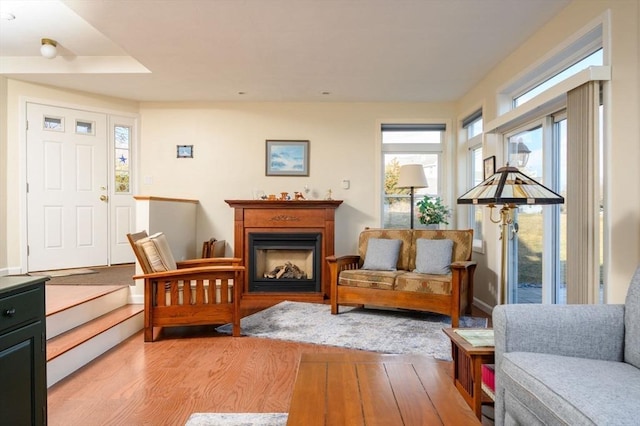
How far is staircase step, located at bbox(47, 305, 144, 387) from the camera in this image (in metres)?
2.53

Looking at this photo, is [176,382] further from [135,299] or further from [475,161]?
[475,161]

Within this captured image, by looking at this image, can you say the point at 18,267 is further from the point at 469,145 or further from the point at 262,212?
the point at 469,145

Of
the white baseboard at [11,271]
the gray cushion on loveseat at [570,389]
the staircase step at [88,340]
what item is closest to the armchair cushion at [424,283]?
the gray cushion on loveseat at [570,389]

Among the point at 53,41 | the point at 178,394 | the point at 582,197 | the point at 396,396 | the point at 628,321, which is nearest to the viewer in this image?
the point at 396,396

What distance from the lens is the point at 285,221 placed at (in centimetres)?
504

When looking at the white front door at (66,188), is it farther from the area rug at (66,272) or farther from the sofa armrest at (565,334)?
the sofa armrest at (565,334)

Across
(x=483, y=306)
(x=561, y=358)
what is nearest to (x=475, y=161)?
(x=483, y=306)

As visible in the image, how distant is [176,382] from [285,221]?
279cm

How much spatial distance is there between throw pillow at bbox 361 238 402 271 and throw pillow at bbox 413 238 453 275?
0.25 metres

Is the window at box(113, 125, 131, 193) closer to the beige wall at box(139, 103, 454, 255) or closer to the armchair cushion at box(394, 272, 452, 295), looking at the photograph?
the beige wall at box(139, 103, 454, 255)

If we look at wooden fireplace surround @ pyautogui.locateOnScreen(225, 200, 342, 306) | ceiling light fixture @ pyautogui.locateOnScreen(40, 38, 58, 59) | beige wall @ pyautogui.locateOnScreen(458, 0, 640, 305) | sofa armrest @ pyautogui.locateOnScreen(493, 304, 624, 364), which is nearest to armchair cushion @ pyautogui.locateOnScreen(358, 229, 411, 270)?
wooden fireplace surround @ pyautogui.locateOnScreen(225, 200, 342, 306)

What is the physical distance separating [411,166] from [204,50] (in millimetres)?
2673

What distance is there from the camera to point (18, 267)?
466 cm

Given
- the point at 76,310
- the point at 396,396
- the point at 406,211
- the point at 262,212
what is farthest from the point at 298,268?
the point at 396,396
